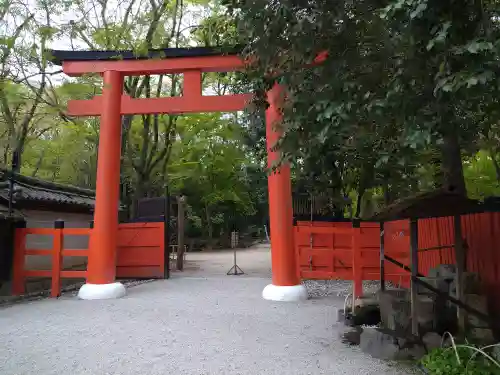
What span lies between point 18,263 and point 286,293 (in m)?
5.45

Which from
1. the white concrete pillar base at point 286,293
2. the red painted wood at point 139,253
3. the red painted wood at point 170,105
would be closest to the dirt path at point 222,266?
the red painted wood at point 139,253

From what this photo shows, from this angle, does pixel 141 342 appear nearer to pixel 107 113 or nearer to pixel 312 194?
pixel 107 113

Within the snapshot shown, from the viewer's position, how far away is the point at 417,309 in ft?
14.8

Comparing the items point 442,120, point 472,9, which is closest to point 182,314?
point 442,120

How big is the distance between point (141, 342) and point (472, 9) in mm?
4762

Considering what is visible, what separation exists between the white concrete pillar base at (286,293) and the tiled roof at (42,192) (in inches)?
213

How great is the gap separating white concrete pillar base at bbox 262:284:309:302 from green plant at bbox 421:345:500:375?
3753mm

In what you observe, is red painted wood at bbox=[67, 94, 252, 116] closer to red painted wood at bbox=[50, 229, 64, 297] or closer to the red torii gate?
the red torii gate

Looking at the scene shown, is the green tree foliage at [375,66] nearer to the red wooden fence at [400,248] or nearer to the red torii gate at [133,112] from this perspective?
the red wooden fence at [400,248]

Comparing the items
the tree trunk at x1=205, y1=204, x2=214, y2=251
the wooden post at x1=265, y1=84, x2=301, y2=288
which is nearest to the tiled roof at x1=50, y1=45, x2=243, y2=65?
the wooden post at x1=265, y1=84, x2=301, y2=288

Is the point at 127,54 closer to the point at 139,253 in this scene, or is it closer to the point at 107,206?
the point at 107,206

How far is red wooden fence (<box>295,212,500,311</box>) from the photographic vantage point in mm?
5004

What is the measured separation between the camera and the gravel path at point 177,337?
404 cm

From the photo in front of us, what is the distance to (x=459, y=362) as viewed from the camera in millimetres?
3492
